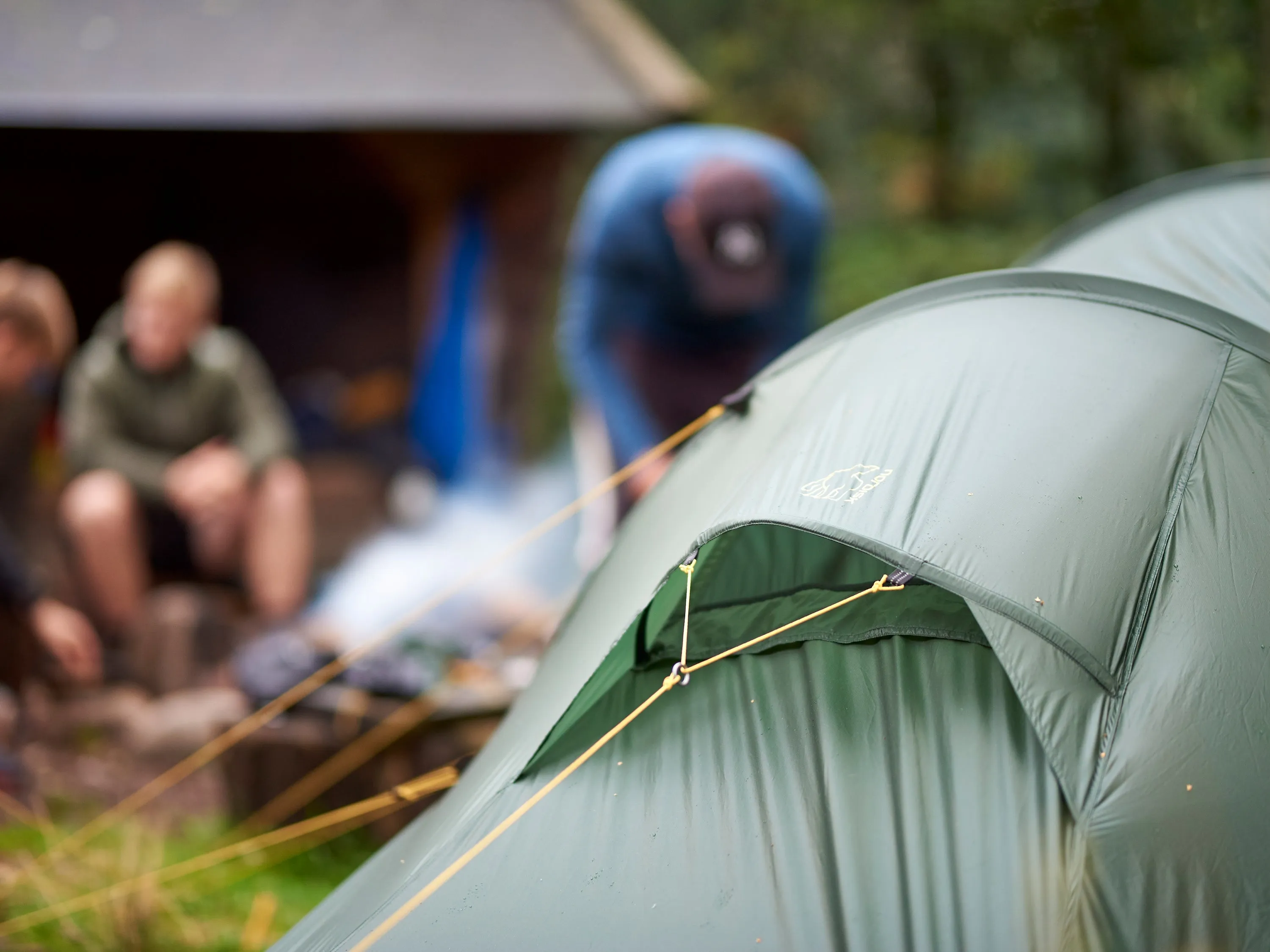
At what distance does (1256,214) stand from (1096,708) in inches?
62.7

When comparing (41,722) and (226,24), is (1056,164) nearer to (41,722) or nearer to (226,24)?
(226,24)

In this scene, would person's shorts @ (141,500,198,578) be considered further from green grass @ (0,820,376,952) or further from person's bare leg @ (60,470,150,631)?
green grass @ (0,820,376,952)

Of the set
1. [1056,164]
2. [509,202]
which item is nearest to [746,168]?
[509,202]

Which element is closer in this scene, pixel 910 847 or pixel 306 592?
pixel 910 847

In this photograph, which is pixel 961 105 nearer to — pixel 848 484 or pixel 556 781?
pixel 848 484

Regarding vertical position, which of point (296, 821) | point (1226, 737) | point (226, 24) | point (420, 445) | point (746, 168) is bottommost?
point (296, 821)

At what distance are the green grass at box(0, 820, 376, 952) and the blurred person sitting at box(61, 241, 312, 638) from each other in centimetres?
136

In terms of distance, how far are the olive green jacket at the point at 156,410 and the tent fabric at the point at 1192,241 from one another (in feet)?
10.3

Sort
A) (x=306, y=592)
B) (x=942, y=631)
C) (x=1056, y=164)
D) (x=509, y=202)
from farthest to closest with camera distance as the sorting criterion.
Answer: (x=1056, y=164) → (x=509, y=202) → (x=306, y=592) → (x=942, y=631)

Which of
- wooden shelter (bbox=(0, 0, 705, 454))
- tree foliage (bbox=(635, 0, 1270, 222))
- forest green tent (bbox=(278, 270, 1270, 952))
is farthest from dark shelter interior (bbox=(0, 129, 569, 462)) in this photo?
tree foliage (bbox=(635, 0, 1270, 222))

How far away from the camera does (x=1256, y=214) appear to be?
2889 millimetres

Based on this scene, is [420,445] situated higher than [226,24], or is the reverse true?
[226,24]

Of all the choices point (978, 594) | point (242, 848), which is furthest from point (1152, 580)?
point (242, 848)

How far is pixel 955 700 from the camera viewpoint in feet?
6.75
